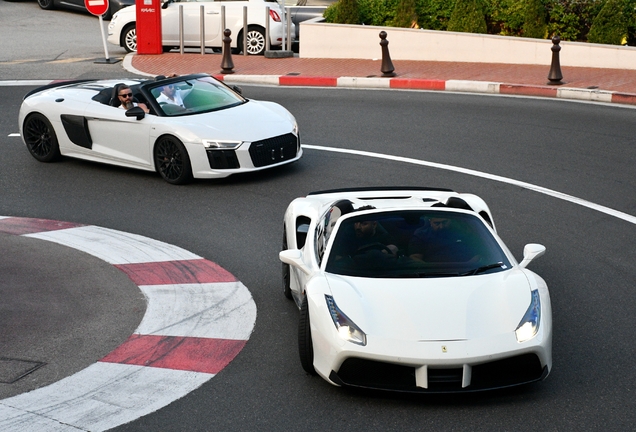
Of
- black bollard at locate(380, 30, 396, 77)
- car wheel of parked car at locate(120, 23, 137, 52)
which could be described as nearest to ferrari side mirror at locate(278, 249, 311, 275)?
black bollard at locate(380, 30, 396, 77)

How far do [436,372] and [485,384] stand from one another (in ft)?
1.07

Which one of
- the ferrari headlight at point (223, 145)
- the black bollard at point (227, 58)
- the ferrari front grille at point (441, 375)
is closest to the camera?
the ferrari front grille at point (441, 375)

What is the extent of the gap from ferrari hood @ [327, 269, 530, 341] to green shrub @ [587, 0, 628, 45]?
15.4 metres

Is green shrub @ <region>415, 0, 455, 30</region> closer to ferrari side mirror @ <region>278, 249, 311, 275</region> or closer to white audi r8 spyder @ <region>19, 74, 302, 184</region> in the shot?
white audi r8 spyder @ <region>19, 74, 302, 184</region>

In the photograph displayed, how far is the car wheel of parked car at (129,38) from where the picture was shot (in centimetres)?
2445

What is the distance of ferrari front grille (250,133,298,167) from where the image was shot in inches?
486

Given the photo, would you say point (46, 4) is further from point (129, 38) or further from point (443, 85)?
point (443, 85)

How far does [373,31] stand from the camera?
22.6m

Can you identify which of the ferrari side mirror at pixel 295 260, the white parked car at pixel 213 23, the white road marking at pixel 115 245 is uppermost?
the white parked car at pixel 213 23

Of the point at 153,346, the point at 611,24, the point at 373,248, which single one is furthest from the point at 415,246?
the point at 611,24

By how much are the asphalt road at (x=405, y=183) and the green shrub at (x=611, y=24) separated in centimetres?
423

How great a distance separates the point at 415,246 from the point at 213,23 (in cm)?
1797

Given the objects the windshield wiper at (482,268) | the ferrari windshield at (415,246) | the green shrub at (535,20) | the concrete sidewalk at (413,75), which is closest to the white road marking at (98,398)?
the ferrari windshield at (415,246)

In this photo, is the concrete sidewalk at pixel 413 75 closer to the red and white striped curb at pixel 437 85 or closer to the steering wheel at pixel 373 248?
the red and white striped curb at pixel 437 85
